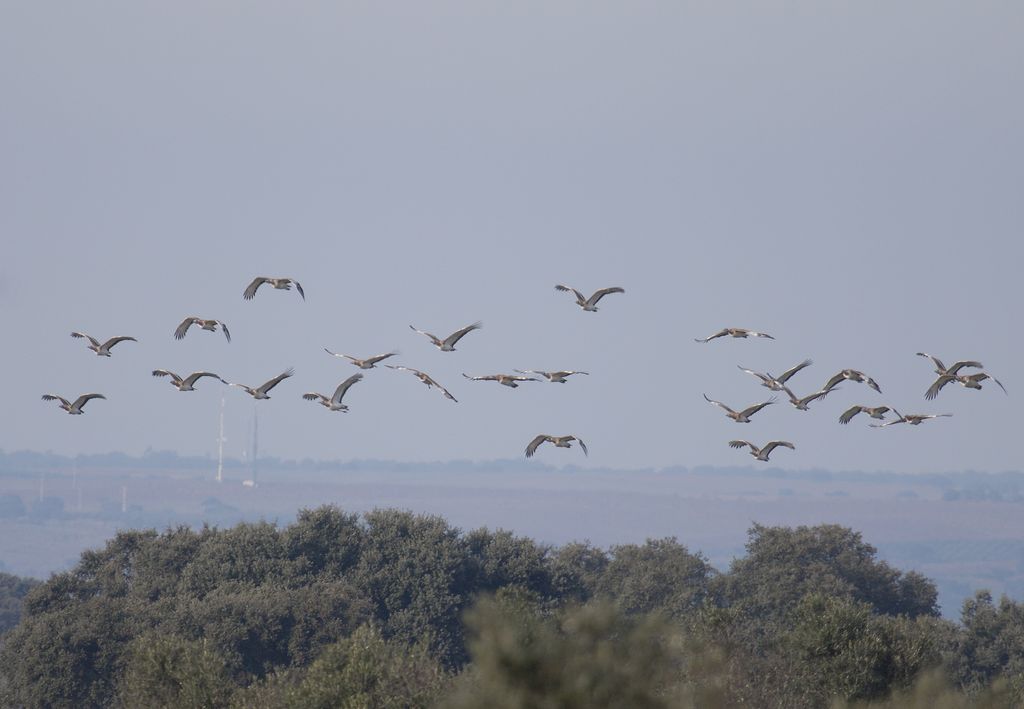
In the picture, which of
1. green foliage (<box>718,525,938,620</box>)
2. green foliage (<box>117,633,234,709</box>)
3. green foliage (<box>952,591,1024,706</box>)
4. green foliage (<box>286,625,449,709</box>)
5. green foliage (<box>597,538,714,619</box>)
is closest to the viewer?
green foliage (<box>286,625,449,709</box>)

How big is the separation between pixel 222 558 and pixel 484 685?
179ft

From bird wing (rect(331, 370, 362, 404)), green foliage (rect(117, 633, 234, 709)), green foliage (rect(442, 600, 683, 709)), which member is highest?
bird wing (rect(331, 370, 362, 404))

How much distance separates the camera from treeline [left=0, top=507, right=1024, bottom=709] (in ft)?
70.6

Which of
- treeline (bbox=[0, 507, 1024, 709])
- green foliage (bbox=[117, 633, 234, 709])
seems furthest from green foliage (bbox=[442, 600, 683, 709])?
green foliage (bbox=[117, 633, 234, 709])

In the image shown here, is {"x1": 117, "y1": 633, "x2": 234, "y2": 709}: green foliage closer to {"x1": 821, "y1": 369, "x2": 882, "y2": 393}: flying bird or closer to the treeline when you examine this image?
the treeline

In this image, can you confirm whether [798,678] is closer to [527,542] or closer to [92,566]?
[527,542]

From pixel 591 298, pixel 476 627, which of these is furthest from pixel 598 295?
pixel 476 627

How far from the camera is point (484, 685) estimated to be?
68.5ft

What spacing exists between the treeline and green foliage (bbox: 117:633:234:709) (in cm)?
7

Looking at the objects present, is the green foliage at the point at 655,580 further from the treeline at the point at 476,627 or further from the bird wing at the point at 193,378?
the bird wing at the point at 193,378

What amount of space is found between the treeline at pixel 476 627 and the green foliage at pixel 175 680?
7 centimetres

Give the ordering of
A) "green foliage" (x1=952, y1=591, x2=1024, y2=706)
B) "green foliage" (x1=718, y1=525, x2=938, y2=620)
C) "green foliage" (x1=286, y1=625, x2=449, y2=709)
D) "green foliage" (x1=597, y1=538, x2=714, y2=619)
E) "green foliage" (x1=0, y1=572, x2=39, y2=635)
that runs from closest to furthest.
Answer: "green foliage" (x1=286, y1=625, x2=449, y2=709) < "green foliage" (x1=952, y1=591, x2=1024, y2=706) < "green foliage" (x1=718, y1=525, x2=938, y2=620) < "green foliage" (x1=597, y1=538, x2=714, y2=619) < "green foliage" (x1=0, y1=572, x2=39, y2=635)

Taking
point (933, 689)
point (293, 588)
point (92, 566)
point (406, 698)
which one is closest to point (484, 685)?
point (933, 689)

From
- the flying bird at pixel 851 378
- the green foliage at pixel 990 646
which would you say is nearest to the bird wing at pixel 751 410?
the flying bird at pixel 851 378
